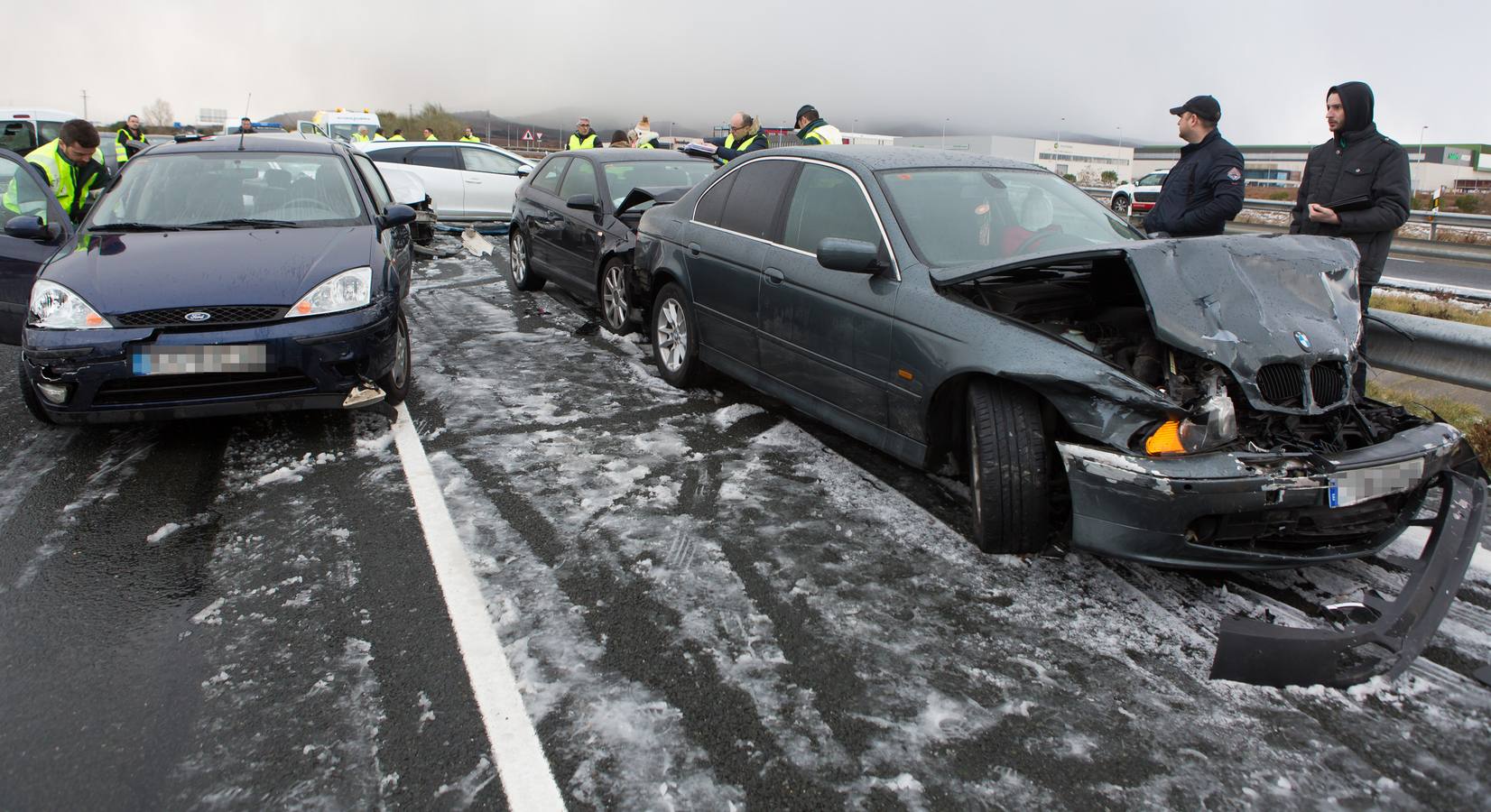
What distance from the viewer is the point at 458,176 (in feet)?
45.7

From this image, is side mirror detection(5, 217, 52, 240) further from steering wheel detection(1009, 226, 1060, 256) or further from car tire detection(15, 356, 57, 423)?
steering wheel detection(1009, 226, 1060, 256)

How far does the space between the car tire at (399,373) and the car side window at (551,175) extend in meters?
3.47

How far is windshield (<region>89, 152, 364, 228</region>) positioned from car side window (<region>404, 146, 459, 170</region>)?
8.33 meters

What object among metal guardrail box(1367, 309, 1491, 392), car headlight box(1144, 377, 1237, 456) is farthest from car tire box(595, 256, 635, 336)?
metal guardrail box(1367, 309, 1491, 392)

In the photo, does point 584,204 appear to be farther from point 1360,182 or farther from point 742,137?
point 1360,182

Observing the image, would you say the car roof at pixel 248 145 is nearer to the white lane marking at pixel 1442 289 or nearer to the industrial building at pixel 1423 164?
the white lane marking at pixel 1442 289

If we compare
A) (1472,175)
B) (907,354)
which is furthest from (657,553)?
(1472,175)

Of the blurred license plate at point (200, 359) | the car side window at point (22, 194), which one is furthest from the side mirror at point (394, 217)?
the car side window at point (22, 194)

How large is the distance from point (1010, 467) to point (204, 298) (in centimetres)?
382

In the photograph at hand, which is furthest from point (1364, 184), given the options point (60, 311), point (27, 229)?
point (27, 229)

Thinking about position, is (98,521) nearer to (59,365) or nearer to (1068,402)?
(59,365)

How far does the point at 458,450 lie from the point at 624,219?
10.7 ft

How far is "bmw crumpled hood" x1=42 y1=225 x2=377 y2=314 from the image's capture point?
4.40 metres

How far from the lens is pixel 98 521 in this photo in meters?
3.84
